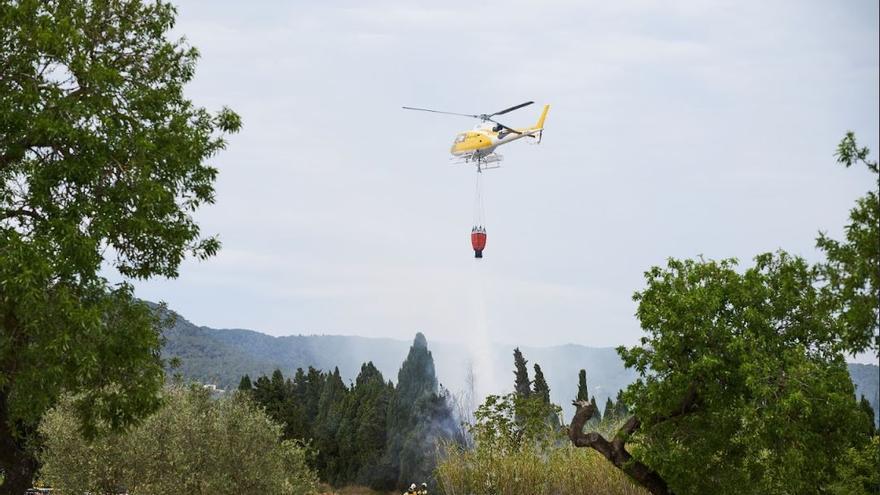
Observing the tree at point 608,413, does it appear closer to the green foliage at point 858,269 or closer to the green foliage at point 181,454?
the green foliage at point 181,454

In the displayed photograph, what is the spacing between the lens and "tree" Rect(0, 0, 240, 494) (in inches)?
781

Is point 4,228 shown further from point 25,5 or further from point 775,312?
point 775,312

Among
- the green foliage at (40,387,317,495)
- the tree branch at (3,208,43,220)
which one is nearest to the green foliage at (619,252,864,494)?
the green foliage at (40,387,317,495)

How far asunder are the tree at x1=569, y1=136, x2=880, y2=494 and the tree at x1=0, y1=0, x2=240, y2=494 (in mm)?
14330

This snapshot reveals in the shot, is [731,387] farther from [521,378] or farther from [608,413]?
[521,378]

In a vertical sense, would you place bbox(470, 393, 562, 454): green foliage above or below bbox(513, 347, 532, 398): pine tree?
below

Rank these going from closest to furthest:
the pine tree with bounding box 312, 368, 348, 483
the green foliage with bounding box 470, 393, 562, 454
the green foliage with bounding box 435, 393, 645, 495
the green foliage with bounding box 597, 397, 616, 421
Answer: the green foliage with bounding box 435, 393, 645, 495 → the green foliage with bounding box 470, 393, 562, 454 → the green foliage with bounding box 597, 397, 616, 421 → the pine tree with bounding box 312, 368, 348, 483

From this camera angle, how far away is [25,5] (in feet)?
69.7

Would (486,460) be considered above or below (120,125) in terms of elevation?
below

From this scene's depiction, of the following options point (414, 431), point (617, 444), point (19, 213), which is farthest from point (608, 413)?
point (19, 213)

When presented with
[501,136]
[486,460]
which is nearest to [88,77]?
[486,460]

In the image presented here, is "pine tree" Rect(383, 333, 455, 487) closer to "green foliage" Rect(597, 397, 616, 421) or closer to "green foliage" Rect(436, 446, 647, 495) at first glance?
"green foliage" Rect(597, 397, 616, 421)

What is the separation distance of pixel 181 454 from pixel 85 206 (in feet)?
36.2

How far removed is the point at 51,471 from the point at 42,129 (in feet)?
49.4
